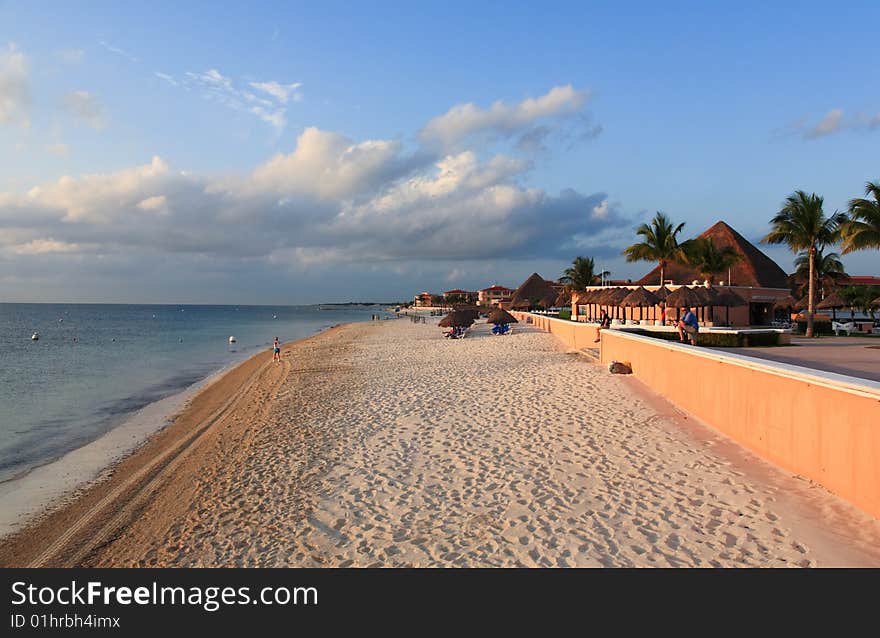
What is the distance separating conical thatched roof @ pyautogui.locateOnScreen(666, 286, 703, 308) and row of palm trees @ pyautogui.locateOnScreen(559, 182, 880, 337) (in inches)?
182

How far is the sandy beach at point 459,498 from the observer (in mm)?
4359

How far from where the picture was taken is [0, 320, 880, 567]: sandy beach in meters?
4.36

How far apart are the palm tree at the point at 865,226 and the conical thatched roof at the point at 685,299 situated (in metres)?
5.60

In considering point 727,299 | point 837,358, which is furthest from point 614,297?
point 837,358

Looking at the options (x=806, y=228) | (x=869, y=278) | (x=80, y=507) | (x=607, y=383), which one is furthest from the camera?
(x=869, y=278)

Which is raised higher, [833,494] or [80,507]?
[833,494]

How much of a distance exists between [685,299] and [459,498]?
2096cm

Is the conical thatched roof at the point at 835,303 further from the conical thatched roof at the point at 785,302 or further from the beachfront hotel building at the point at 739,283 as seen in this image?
the beachfront hotel building at the point at 739,283

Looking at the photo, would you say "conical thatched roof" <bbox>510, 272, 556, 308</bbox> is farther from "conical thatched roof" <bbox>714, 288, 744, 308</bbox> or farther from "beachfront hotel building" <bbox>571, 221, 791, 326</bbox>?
"conical thatched roof" <bbox>714, 288, 744, 308</bbox>

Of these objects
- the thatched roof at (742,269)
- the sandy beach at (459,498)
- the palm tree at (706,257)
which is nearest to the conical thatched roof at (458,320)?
the palm tree at (706,257)

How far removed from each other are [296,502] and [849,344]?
22.4 meters
